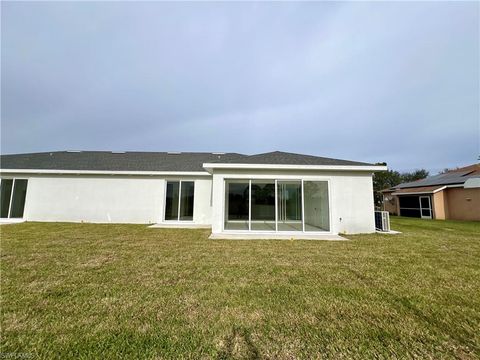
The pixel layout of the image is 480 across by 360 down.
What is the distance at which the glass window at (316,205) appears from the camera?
9438 millimetres

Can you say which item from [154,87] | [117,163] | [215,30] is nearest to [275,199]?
[215,30]

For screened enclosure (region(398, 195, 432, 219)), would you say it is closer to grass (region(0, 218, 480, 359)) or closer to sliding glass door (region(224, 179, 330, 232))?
sliding glass door (region(224, 179, 330, 232))

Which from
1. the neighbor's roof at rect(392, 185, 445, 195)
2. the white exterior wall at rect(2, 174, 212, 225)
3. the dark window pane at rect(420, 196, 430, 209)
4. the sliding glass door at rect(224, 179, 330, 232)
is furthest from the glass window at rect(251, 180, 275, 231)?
the dark window pane at rect(420, 196, 430, 209)

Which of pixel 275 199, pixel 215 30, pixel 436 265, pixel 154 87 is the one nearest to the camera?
pixel 436 265

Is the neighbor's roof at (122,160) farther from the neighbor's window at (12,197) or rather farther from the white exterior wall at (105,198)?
the neighbor's window at (12,197)

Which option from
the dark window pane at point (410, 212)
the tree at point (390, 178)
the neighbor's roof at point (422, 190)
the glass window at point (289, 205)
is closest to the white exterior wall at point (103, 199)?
the glass window at point (289, 205)

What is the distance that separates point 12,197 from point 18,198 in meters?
0.26

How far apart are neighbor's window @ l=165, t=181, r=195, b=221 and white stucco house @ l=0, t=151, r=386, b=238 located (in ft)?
0.18

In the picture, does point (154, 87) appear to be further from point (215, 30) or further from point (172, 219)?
point (172, 219)

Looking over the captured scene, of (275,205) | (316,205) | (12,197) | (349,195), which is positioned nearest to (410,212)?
(349,195)

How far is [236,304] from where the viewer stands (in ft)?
10.5

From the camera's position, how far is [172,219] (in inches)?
482

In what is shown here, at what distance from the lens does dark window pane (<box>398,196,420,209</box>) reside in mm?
20688

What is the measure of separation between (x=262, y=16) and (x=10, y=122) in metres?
23.0
